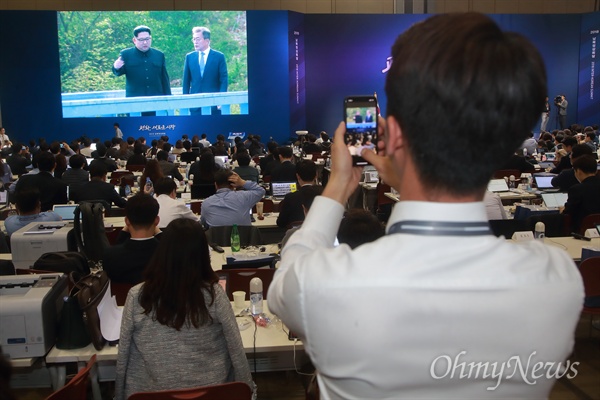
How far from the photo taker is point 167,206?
579 cm

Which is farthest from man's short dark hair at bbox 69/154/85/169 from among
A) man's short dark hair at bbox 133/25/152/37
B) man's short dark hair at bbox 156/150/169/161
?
man's short dark hair at bbox 133/25/152/37

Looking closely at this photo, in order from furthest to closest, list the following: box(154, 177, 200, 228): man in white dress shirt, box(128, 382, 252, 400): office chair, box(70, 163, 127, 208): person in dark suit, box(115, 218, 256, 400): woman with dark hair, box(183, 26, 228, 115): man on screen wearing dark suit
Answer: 1. box(183, 26, 228, 115): man on screen wearing dark suit
2. box(70, 163, 127, 208): person in dark suit
3. box(154, 177, 200, 228): man in white dress shirt
4. box(115, 218, 256, 400): woman with dark hair
5. box(128, 382, 252, 400): office chair

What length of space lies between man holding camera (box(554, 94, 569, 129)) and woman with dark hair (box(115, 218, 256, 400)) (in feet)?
62.0

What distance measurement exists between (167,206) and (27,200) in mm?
1196

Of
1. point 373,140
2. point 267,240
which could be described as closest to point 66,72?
point 267,240

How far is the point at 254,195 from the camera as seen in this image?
6113mm

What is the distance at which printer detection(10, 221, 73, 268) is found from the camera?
4.68m

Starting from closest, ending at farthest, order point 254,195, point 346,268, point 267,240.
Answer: point 346,268 → point 254,195 → point 267,240

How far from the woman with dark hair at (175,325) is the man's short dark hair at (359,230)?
2.89ft

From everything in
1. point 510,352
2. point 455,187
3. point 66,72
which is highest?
point 66,72

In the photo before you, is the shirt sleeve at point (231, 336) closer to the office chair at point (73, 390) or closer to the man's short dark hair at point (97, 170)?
the office chair at point (73, 390)

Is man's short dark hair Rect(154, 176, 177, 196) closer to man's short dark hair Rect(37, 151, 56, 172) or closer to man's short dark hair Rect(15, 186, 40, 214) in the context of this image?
man's short dark hair Rect(15, 186, 40, 214)

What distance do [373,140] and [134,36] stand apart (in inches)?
695

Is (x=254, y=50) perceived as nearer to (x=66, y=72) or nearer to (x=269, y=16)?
(x=269, y=16)
